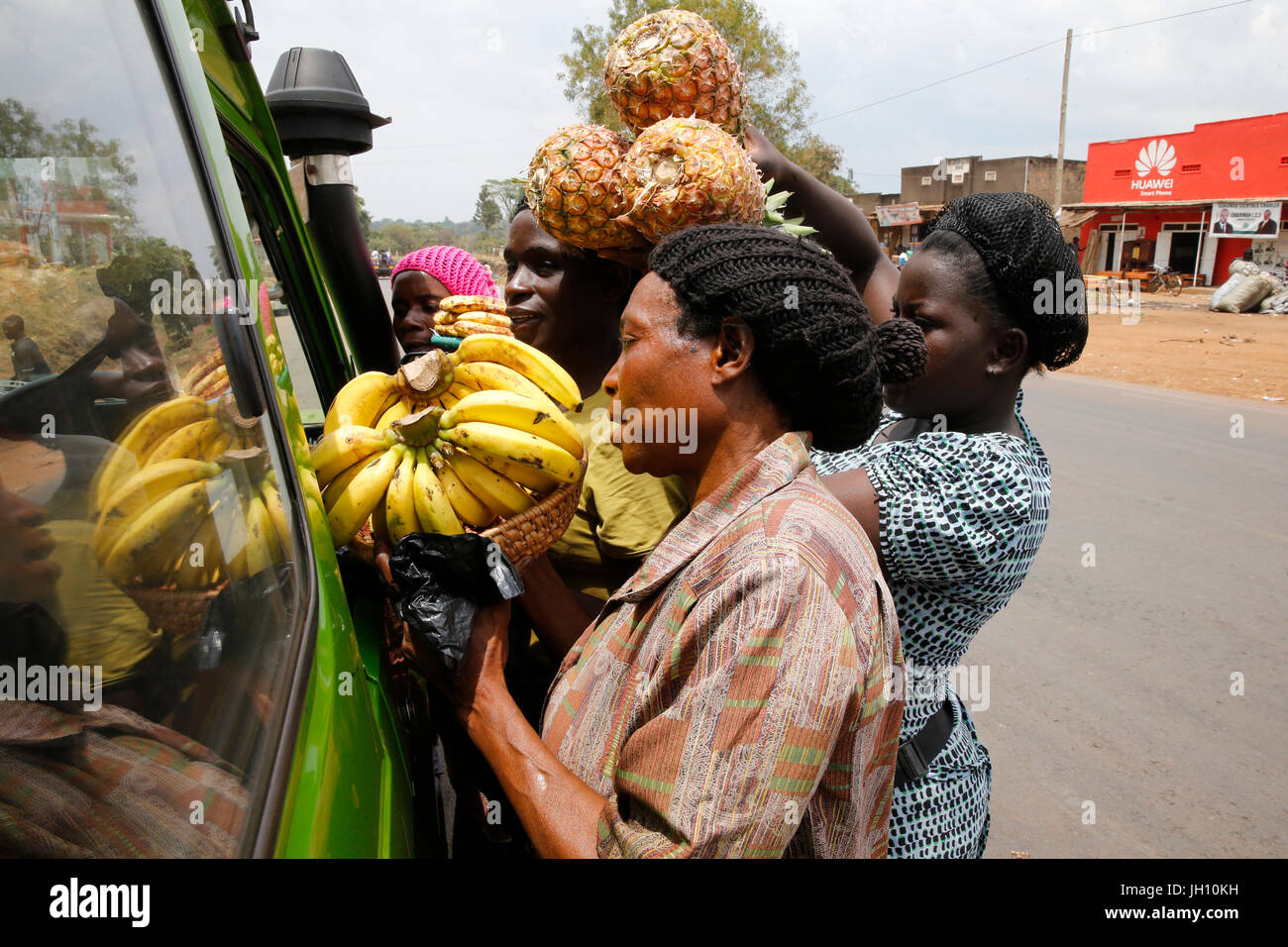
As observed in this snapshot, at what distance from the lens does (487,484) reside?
1.78 metres

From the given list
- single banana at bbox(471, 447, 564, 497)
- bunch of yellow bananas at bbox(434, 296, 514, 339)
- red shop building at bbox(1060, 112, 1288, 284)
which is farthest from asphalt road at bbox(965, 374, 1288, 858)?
red shop building at bbox(1060, 112, 1288, 284)

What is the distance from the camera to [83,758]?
2.42 feet

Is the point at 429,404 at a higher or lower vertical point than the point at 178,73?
lower

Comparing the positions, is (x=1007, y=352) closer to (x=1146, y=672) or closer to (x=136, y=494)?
(x=136, y=494)

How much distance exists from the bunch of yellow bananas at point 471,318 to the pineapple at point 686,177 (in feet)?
3.28

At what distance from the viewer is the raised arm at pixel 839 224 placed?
2330 mm

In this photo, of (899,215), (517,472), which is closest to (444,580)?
(517,472)

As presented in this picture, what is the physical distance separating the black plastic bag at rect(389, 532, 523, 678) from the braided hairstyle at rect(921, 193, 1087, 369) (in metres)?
1.22

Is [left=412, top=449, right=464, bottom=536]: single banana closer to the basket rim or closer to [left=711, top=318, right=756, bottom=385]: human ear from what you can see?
the basket rim

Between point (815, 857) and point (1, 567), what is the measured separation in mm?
1119

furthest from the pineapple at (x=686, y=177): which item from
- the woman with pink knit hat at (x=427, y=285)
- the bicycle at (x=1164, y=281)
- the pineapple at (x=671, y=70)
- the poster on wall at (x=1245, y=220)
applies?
the poster on wall at (x=1245, y=220)

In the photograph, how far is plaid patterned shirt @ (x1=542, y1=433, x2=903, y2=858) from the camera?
1.12 m
